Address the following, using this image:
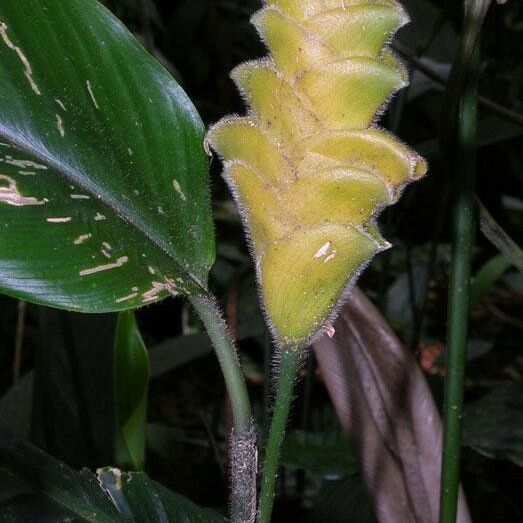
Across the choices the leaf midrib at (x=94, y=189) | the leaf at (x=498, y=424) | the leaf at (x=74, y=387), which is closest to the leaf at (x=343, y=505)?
the leaf at (x=498, y=424)

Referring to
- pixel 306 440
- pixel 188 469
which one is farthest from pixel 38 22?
pixel 188 469

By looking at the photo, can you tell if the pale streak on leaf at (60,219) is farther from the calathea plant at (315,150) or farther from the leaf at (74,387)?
the leaf at (74,387)

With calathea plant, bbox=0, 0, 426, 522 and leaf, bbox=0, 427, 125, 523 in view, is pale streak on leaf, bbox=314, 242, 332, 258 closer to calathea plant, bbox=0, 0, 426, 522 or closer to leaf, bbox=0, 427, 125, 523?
calathea plant, bbox=0, 0, 426, 522

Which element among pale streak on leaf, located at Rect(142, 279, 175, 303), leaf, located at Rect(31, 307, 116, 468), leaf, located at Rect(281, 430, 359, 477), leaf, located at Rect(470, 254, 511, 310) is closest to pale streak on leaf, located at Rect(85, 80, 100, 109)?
pale streak on leaf, located at Rect(142, 279, 175, 303)

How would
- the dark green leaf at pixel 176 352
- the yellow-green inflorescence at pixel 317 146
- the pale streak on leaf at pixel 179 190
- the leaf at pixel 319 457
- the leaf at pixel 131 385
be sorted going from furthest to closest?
1. the dark green leaf at pixel 176 352
2. the leaf at pixel 319 457
3. the leaf at pixel 131 385
4. the pale streak on leaf at pixel 179 190
5. the yellow-green inflorescence at pixel 317 146

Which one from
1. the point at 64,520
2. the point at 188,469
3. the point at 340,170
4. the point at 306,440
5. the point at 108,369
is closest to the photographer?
the point at 340,170

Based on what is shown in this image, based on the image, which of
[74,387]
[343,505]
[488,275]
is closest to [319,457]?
[343,505]

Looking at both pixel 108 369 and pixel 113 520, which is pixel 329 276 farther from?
pixel 108 369
